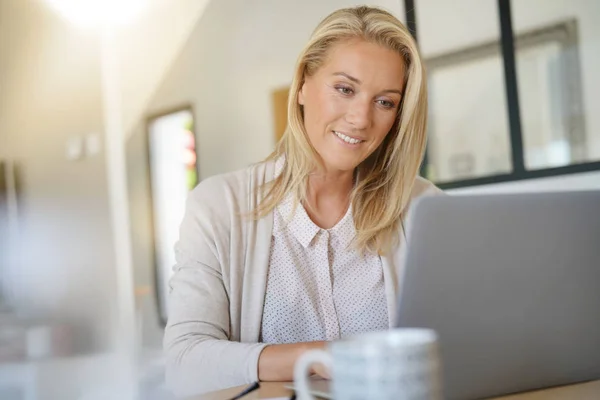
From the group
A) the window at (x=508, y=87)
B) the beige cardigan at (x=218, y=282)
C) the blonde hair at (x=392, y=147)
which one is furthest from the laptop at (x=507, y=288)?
the window at (x=508, y=87)

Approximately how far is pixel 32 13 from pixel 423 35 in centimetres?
231

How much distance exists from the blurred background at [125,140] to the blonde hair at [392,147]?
2.13 metres

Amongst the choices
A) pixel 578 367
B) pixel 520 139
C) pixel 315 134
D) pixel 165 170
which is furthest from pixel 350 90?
pixel 165 170

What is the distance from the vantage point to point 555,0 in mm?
3207

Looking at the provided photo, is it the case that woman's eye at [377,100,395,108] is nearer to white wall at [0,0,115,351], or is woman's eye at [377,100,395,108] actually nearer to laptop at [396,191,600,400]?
laptop at [396,191,600,400]

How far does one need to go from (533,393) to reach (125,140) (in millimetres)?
3884

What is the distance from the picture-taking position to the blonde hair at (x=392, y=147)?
4.31 ft

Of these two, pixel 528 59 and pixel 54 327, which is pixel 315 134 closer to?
pixel 528 59

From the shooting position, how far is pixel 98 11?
438 centimetres

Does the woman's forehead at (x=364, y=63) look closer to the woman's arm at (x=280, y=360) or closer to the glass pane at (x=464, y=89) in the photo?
the woman's arm at (x=280, y=360)

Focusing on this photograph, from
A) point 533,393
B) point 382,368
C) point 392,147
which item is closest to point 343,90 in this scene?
point 392,147

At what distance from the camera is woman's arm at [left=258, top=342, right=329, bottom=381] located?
0.96 metres

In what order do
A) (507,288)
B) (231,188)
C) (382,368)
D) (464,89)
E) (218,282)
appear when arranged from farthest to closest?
(464,89) → (231,188) → (218,282) → (507,288) → (382,368)

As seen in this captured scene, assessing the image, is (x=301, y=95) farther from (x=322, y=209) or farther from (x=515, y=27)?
(x=515, y=27)
